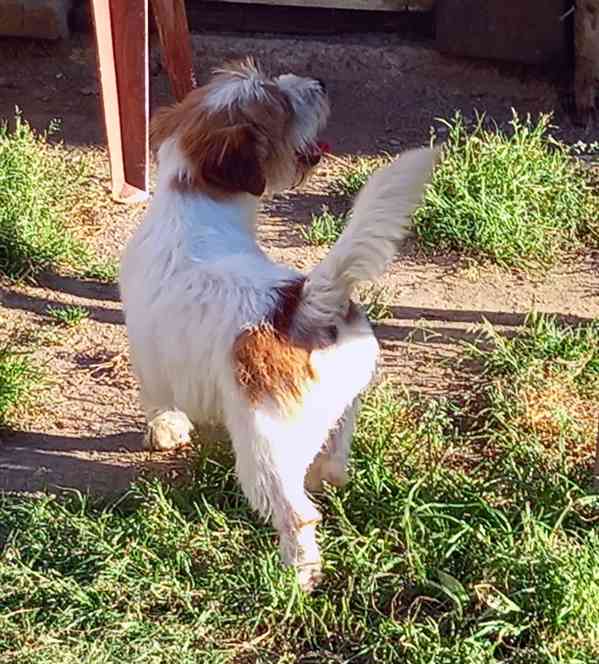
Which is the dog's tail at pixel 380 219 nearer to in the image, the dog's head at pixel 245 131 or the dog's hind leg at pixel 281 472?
the dog's hind leg at pixel 281 472

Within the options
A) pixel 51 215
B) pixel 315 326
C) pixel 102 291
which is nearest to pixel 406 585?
pixel 315 326

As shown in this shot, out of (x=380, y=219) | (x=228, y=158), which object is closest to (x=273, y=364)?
(x=380, y=219)

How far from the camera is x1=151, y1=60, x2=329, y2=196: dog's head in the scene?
3.52 m

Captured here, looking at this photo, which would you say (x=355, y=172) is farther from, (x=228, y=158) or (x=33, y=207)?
(x=228, y=158)

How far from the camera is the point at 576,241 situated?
5.26 metres

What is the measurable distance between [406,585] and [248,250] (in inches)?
39.1

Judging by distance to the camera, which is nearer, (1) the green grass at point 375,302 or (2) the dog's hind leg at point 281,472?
(2) the dog's hind leg at point 281,472

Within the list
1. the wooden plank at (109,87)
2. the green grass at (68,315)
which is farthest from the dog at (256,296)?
the wooden plank at (109,87)

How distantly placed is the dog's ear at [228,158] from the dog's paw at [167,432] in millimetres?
803

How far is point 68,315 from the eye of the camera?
4762 millimetres

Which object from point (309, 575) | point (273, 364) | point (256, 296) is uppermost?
point (256, 296)

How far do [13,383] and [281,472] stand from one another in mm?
1355

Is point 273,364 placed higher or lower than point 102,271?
higher

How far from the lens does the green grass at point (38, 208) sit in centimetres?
505
